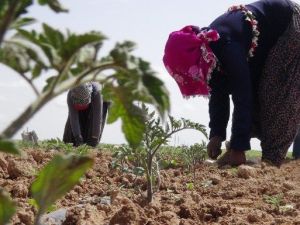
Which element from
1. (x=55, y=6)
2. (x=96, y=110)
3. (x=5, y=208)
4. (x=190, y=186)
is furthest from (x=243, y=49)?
(x=5, y=208)

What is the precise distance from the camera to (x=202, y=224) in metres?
2.26

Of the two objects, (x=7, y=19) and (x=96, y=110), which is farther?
(x=96, y=110)

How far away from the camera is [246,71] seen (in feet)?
14.2

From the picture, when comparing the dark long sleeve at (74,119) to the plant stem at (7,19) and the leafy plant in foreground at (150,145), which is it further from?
the plant stem at (7,19)

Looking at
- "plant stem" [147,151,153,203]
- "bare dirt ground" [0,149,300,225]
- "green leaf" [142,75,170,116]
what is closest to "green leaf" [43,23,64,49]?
"green leaf" [142,75,170,116]

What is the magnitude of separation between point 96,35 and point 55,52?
0.07 m

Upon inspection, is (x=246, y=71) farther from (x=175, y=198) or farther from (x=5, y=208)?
(x=5, y=208)

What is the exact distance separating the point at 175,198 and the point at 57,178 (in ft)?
6.00

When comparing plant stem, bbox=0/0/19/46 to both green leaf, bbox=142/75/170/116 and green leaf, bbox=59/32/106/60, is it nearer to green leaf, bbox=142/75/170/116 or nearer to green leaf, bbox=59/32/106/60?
green leaf, bbox=59/32/106/60

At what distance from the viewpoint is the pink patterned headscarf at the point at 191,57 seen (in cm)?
420

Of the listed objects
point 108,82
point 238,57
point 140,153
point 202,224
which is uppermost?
point 238,57

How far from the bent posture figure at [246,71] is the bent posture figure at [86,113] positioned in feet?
8.06

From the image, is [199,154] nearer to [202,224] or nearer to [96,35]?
[202,224]

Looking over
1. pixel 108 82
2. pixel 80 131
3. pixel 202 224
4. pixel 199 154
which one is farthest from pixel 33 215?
pixel 80 131
